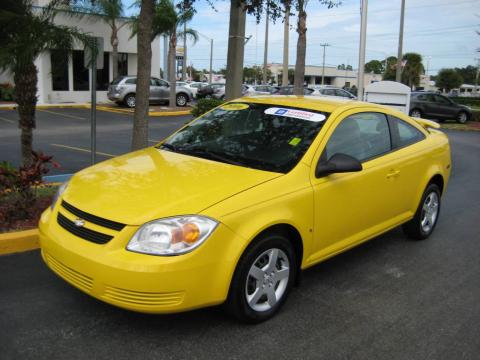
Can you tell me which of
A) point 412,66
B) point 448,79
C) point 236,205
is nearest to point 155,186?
point 236,205

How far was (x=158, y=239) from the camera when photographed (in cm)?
326

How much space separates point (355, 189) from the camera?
445 cm

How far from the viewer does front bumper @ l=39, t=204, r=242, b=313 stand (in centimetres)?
317

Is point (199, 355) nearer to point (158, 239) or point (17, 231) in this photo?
point (158, 239)

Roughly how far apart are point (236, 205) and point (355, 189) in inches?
55.6

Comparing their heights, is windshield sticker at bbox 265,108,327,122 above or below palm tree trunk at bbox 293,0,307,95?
below

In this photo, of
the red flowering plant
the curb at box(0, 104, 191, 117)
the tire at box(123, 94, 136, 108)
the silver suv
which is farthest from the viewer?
the tire at box(123, 94, 136, 108)

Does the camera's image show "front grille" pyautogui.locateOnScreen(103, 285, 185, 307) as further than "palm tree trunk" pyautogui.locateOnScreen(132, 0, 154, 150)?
No

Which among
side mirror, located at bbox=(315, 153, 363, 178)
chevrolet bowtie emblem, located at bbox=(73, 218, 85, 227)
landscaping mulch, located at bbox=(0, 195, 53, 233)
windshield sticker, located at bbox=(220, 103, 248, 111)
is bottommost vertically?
landscaping mulch, located at bbox=(0, 195, 53, 233)

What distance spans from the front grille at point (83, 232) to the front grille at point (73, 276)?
233 millimetres

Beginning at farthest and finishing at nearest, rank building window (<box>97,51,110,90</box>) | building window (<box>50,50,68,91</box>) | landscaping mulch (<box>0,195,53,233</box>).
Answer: building window (<box>97,51,110,90</box>)
building window (<box>50,50,68,91</box>)
landscaping mulch (<box>0,195,53,233</box>)

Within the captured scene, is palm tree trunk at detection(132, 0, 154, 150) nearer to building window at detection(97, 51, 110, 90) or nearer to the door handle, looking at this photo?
the door handle

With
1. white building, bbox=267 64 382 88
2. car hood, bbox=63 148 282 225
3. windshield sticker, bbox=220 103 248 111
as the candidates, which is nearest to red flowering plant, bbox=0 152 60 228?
car hood, bbox=63 148 282 225

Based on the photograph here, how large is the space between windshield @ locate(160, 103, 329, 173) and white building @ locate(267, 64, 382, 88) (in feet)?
326
